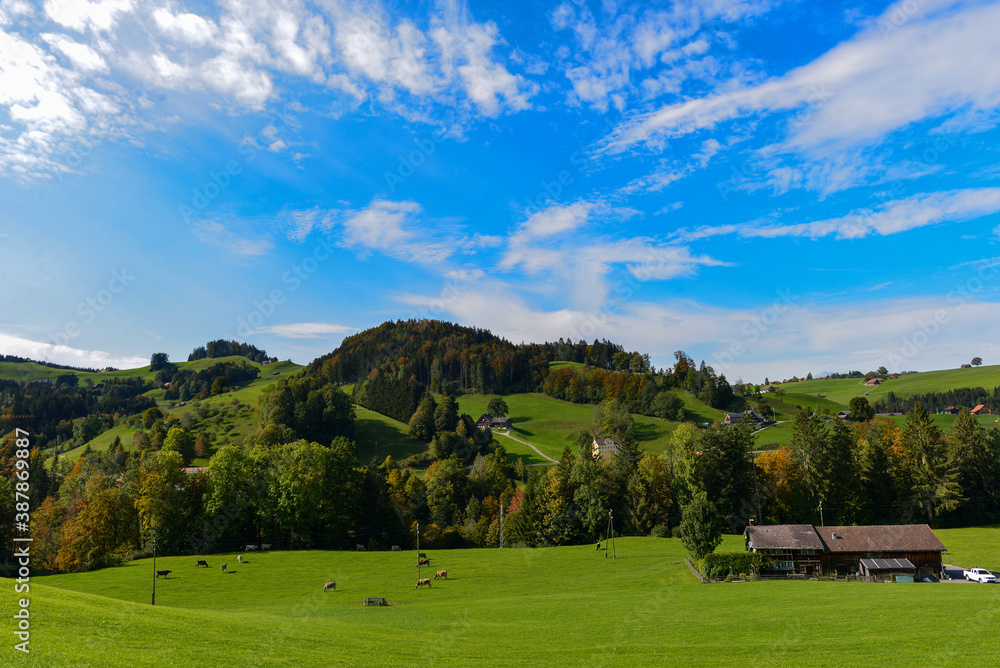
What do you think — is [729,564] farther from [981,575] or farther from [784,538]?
[981,575]

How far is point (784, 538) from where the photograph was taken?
170ft

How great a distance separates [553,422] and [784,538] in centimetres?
10586

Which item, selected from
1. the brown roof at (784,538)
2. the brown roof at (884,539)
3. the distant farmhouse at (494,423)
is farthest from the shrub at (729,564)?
the distant farmhouse at (494,423)

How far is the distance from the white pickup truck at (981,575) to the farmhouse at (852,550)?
3.43 m

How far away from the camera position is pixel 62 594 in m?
22.1

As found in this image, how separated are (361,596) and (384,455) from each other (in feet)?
269

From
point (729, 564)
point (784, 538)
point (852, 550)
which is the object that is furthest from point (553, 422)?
point (729, 564)

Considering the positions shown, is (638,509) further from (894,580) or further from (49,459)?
(49,459)

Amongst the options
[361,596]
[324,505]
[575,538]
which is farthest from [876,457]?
[324,505]

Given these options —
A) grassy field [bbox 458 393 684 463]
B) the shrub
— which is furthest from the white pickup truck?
grassy field [bbox 458 393 684 463]

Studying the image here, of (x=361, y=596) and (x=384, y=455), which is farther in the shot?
(x=384, y=455)

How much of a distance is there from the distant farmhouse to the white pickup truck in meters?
116

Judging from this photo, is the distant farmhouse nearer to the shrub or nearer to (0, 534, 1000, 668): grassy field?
(0, 534, 1000, 668): grassy field

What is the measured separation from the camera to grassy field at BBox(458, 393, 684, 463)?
13262cm
